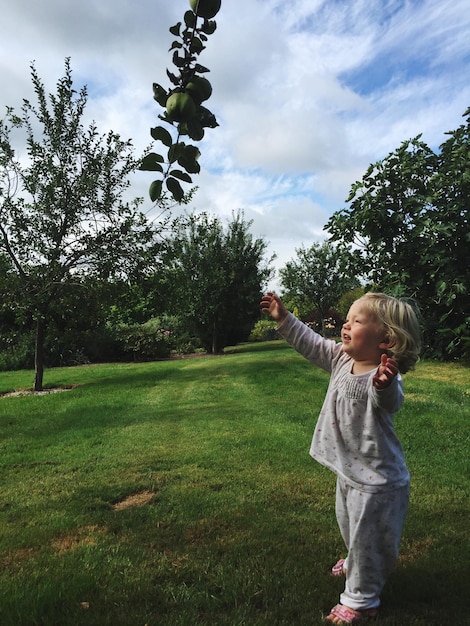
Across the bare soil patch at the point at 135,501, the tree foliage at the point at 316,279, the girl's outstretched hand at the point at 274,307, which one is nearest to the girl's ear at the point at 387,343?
the girl's outstretched hand at the point at 274,307

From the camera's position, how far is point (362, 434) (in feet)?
7.08

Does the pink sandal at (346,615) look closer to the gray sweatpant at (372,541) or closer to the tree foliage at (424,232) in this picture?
the gray sweatpant at (372,541)

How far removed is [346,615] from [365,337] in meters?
1.23

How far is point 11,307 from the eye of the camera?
947cm

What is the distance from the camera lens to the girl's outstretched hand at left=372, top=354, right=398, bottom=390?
6.15 ft

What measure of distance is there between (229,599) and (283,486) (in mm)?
1733

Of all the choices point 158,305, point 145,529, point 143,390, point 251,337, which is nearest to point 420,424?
point 145,529

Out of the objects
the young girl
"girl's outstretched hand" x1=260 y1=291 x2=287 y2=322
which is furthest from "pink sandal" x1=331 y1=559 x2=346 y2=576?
"girl's outstretched hand" x1=260 y1=291 x2=287 y2=322

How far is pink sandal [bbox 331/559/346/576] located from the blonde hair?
1169mm

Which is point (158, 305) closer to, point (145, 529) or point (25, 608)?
point (145, 529)

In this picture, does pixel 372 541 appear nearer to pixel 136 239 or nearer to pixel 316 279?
pixel 136 239

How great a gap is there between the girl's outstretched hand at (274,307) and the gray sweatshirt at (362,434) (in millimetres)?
424

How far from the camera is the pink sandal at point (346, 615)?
6.82 ft

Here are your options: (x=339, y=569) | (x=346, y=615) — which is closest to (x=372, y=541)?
(x=346, y=615)
